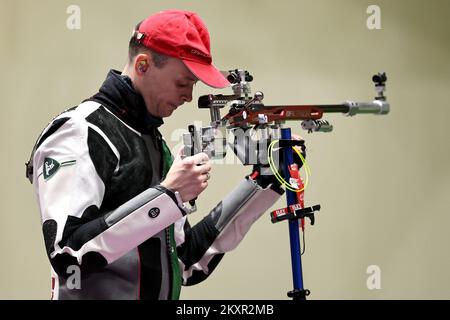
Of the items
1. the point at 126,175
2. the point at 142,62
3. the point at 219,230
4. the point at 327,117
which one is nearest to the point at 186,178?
the point at 126,175

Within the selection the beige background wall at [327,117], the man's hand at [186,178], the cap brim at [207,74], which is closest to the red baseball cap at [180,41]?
the cap brim at [207,74]

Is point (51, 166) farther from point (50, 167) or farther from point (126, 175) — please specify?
point (126, 175)

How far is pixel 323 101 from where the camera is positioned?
2.42 m

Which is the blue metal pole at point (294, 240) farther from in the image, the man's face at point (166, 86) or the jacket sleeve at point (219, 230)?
the man's face at point (166, 86)

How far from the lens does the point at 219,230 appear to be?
1.47 metres

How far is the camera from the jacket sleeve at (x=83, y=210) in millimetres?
1067

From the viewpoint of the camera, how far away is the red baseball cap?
4.01ft

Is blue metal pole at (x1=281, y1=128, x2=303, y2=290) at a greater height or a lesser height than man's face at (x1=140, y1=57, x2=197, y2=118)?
lesser

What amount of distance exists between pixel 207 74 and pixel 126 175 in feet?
0.81

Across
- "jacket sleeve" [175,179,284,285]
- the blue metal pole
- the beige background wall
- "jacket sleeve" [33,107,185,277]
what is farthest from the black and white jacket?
the beige background wall

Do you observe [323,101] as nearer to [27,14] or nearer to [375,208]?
[375,208]

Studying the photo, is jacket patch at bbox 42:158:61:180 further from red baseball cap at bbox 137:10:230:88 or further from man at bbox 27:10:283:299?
red baseball cap at bbox 137:10:230:88
